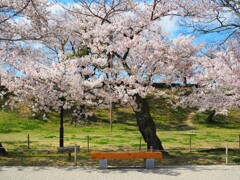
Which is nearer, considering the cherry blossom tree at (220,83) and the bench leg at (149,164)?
the bench leg at (149,164)

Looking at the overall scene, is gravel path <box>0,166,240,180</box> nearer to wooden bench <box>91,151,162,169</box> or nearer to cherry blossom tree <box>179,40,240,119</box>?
wooden bench <box>91,151,162,169</box>

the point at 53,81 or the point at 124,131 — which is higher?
the point at 53,81

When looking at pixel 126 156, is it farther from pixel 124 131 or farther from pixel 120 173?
pixel 124 131

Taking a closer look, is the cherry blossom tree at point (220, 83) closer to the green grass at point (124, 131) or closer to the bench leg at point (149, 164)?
the green grass at point (124, 131)

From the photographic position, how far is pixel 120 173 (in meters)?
10.9

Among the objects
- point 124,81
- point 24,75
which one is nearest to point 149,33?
point 124,81

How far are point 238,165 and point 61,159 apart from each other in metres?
7.49

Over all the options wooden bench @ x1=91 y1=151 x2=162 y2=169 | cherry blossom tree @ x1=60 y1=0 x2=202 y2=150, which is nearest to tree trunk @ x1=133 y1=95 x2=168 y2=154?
cherry blossom tree @ x1=60 y1=0 x2=202 y2=150

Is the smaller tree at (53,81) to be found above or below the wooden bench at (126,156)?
above

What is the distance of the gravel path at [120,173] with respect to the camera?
10.2 meters

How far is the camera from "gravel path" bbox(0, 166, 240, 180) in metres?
10.2

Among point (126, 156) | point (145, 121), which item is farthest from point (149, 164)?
point (145, 121)

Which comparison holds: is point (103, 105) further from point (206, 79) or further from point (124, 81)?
point (206, 79)

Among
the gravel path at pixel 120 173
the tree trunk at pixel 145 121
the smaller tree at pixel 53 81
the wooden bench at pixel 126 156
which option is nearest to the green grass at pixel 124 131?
the tree trunk at pixel 145 121
